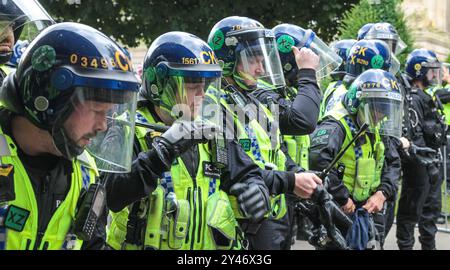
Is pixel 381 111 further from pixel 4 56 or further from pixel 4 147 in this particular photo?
pixel 4 147

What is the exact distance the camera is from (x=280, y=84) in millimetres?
5371

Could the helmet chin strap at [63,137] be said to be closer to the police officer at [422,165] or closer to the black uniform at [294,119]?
the black uniform at [294,119]

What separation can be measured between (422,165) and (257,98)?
435 centimetres

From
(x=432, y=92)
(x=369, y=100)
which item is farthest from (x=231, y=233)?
(x=432, y=92)

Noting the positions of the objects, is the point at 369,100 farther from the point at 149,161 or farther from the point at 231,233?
the point at 149,161

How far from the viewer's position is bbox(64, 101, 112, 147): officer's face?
118 inches

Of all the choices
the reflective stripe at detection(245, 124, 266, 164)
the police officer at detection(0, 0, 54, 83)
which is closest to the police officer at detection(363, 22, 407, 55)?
the reflective stripe at detection(245, 124, 266, 164)

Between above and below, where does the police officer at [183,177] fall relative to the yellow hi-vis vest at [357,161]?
below

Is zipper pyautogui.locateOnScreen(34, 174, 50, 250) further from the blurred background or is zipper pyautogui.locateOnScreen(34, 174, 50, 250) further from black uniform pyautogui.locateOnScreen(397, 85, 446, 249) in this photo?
the blurred background

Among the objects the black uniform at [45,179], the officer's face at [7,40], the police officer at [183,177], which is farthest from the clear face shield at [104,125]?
the officer's face at [7,40]

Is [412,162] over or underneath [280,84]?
over

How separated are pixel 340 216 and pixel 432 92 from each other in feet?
17.7

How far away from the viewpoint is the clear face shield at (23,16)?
13.5 feet

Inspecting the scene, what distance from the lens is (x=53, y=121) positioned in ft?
9.75
